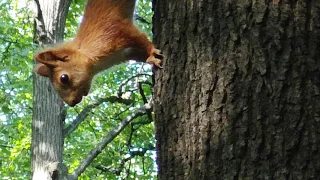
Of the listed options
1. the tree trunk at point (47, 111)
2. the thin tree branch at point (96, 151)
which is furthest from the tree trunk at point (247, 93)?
the thin tree branch at point (96, 151)

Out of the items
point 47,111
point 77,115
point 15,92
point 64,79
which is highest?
point 15,92

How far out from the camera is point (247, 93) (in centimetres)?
193

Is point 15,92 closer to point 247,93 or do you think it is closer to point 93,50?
point 93,50

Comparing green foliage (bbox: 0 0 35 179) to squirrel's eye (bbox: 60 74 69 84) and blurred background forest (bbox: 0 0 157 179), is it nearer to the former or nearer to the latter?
blurred background forest (bbox: 0 0 157 179)

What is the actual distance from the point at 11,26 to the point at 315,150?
33.3ft

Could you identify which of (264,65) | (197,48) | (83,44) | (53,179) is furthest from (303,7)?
(53,179)

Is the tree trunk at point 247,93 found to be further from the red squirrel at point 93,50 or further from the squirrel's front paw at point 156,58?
the red squirrel at point 93,50

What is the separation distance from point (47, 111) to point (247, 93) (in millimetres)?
Result: 5002

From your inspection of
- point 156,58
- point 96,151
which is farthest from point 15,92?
point 156,58

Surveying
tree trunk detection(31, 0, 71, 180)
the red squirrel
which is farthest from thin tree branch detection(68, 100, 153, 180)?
the red squirrel

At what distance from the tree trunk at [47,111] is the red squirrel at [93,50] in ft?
9.06

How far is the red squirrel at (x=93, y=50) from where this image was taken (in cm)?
356

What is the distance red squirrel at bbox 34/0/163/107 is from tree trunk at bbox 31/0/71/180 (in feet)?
9.06

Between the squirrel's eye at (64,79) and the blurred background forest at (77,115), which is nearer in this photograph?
the squirrel's eye at (64,79)
